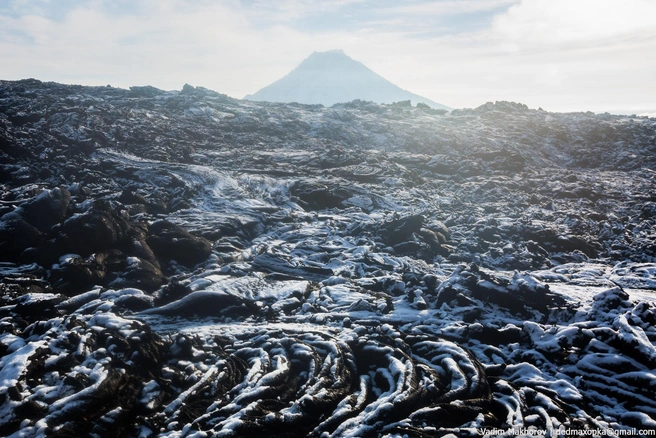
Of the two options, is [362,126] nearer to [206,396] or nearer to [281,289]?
[281,289]

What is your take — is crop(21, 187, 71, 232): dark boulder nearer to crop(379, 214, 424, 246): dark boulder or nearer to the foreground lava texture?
the foreground lava texture

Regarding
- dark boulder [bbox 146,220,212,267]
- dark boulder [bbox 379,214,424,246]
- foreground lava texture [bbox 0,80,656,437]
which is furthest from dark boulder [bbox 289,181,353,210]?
dark boulder [bbox 146,220,212,267]

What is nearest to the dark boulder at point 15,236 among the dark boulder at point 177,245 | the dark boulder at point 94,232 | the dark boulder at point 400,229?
the dark boulder at point 94,232

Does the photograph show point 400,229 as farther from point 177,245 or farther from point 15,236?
point 15,236

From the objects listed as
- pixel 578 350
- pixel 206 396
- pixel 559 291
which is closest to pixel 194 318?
pixel 206 396

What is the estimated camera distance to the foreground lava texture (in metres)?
7.07

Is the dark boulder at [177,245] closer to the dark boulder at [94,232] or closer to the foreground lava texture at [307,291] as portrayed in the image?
the foreground lava texture at [307,291]

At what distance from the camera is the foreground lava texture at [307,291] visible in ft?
23.2

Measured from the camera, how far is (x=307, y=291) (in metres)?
12.6

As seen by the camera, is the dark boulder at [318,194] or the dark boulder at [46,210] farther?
the dark boulder at [318,194]

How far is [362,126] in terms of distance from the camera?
126 ft

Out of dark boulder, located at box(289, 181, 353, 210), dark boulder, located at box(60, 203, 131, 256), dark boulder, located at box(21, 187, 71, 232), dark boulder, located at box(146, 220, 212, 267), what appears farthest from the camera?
dark boulder, located at box(289, 181, 353, 210)

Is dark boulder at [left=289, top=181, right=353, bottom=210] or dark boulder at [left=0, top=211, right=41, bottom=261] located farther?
dark boulder at [left=289, top=181, right=353, bottom=210]

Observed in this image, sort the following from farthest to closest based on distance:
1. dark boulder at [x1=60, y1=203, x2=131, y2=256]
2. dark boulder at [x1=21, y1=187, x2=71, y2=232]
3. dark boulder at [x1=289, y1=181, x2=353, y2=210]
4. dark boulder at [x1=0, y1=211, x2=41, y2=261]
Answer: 1. dark boulder at [x1=289, y1=181, x2=353, y2=210]
2. dark boulder at [x1=21, y1=187, x2=71, y2=232]
3. dark boulder at [x1=60, y1=203, x2=131, y2=256]
4. dark boulder at [x1=0, y1=211, x2=41, y2=261]
